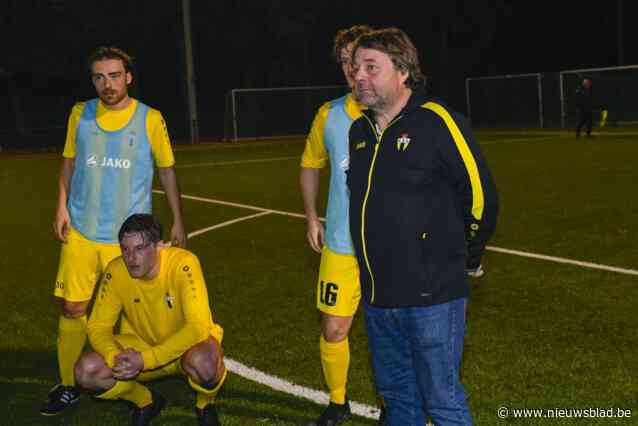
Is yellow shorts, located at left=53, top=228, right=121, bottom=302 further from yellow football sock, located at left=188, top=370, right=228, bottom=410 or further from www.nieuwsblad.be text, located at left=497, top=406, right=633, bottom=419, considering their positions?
www.nieuwsblad.be text, located at left=497, top=406, right=633, bottom=419

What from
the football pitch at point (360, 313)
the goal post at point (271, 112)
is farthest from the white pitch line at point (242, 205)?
the goal post at point (271, 112)

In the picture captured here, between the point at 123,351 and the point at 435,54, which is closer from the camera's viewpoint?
the point at 123,351

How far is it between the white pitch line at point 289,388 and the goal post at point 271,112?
94.1ft

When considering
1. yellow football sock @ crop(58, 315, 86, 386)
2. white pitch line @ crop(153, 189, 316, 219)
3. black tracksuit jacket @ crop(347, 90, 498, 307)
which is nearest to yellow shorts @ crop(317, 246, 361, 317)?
black tracksuit jacket @ crop(347, 90, 498, 307)

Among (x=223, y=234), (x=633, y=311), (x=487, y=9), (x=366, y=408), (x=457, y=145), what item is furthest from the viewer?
(x=487, y=9)

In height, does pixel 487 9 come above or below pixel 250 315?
above

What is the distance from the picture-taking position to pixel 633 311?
7332 millimetres

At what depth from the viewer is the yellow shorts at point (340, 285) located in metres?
5.03

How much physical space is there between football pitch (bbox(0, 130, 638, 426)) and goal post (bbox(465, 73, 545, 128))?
804 inches

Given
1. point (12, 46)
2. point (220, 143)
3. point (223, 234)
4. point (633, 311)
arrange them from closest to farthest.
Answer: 1. point (633, 311)
2. point (223, 234)
3. point (220, 143)
4. point (12, 46)

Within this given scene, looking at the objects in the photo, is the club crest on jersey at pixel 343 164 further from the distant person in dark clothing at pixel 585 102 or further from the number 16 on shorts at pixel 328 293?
the distant person in dark clothing at pixel 585 102

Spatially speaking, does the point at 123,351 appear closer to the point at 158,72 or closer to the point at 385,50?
the point at 385,50

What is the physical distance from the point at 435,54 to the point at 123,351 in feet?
150

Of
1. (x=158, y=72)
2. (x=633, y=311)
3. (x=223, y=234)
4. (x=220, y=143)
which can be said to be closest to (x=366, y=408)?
(x=633, y=311)
